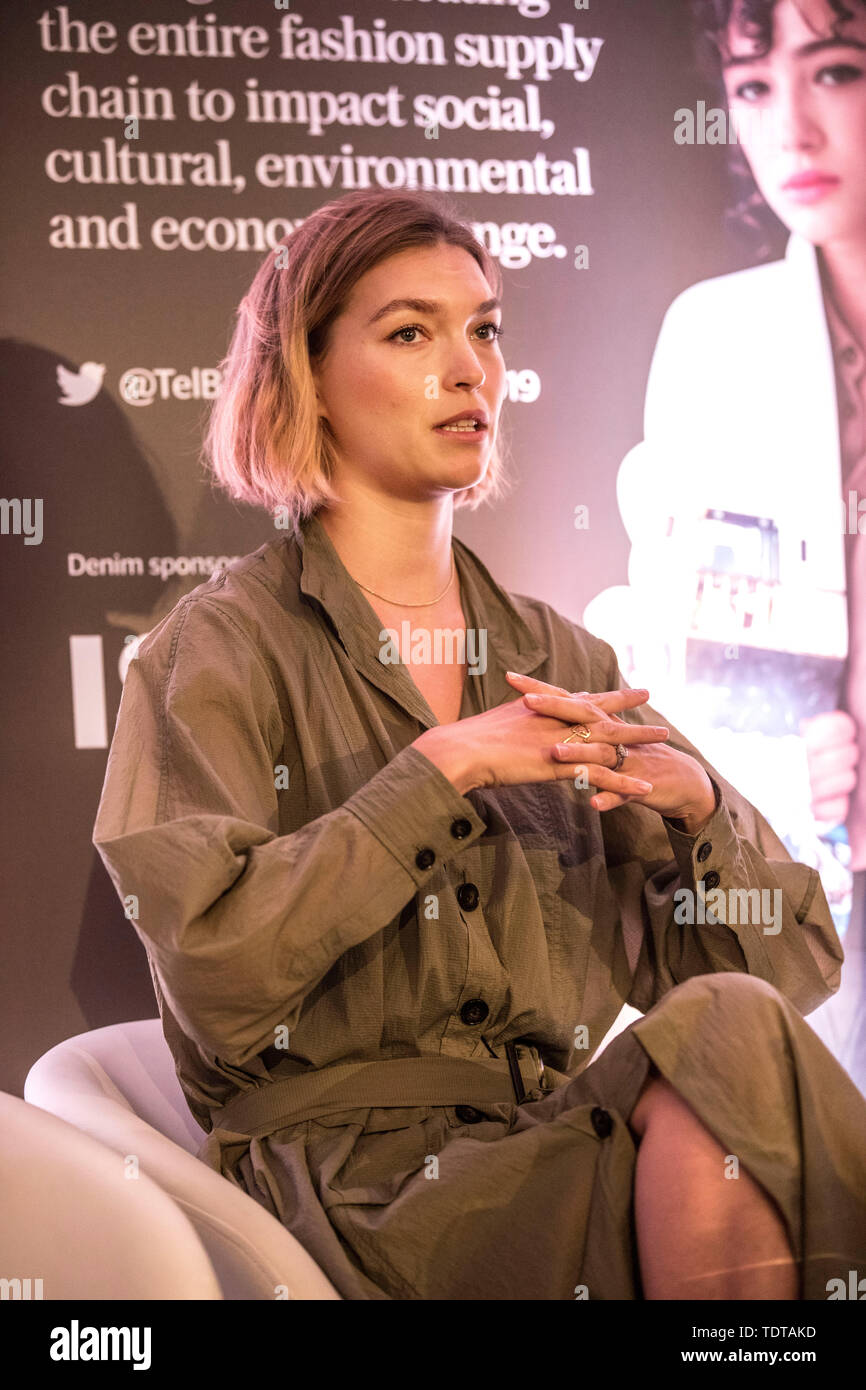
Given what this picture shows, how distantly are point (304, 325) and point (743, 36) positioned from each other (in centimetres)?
139

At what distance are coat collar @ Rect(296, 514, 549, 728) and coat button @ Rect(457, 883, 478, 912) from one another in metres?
0.22

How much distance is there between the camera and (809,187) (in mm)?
2793

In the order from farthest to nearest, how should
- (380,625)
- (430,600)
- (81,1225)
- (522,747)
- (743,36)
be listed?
(743,36) < (430,600) < (380,625) < (522,747) < (81,1225)

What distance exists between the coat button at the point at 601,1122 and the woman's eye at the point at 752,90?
2125 millimetres

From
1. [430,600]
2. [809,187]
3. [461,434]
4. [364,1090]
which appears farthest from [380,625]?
[809,187]

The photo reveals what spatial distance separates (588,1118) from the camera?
1446 millimetres

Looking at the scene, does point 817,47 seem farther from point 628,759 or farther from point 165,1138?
point 165,1138

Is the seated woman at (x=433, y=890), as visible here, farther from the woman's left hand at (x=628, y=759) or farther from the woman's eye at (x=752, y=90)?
the woman's eye at (x=752, y=90)

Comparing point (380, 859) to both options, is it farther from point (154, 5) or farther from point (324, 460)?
point (154, 5)

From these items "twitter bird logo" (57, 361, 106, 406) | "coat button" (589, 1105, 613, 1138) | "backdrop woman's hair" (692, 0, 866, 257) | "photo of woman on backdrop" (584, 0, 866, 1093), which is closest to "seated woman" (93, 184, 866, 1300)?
"coat button" (589, 1105, 613, 1138)

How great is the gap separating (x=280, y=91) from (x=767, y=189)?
0.97m

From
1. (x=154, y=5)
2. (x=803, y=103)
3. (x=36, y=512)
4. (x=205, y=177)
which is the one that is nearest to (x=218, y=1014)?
(x=36, y=512)

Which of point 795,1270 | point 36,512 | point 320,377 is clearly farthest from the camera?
point 36,512

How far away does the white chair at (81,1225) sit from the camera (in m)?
1.31
